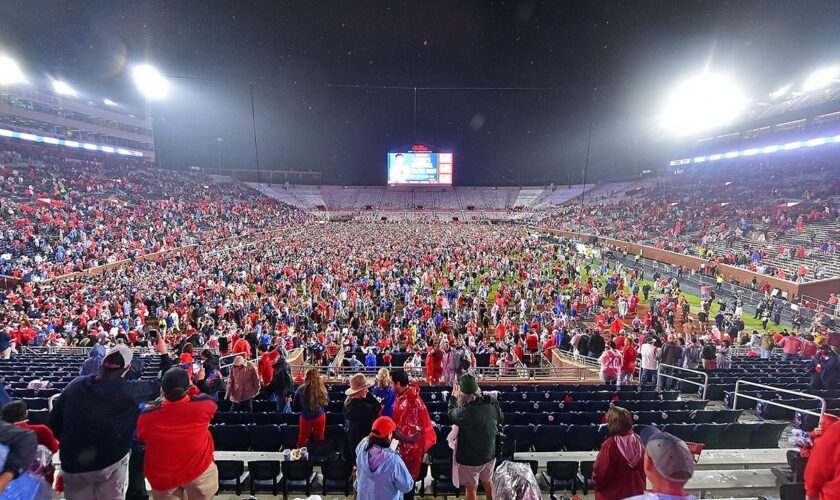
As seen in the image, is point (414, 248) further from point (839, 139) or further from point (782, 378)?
point (839, 139)

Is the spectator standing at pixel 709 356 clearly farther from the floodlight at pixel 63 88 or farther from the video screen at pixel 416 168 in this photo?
the floodlight at pixel 63 88

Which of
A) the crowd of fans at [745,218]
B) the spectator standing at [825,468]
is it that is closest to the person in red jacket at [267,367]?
the spectator standing at [825,468]

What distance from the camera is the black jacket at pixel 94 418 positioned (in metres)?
3.01

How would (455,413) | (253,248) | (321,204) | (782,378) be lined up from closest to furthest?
(455,413) → (782,378) → (253,248) → (321,204)

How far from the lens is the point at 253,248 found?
32.0m

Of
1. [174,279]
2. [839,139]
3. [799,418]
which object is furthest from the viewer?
[839,139]

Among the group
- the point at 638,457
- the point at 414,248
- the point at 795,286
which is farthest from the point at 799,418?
the point at 414,248

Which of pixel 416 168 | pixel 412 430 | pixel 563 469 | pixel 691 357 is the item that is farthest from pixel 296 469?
pixel 416 168

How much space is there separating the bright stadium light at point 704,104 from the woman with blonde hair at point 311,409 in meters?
61.7

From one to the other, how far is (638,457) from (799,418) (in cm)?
519

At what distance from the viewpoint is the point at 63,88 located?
2015 inches

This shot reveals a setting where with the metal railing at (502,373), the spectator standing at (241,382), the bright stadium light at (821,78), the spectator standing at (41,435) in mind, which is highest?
the bright stadium light at (821,78)

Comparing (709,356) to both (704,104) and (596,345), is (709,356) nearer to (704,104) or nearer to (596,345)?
(596,345)

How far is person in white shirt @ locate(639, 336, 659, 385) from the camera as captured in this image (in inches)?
368
